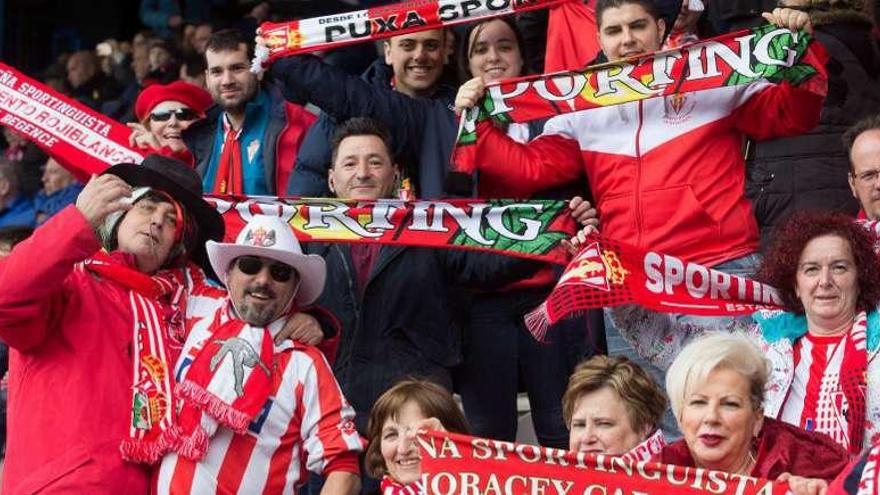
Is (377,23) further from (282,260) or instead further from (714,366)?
(714,366)

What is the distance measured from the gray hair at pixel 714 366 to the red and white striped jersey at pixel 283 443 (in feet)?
4.70

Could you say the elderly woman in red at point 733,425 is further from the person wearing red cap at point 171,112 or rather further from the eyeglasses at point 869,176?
the person wearing red cap at point 171,112

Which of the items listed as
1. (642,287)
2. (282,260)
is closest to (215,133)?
(282,260)

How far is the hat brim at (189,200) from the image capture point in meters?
7.36

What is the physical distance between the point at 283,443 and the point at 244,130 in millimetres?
2687

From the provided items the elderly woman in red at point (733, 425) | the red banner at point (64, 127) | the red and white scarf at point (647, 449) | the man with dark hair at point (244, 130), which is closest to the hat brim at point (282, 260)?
the red and white scarf at point (647, 449)

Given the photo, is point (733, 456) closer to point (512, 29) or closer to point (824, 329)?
point (824, 329)

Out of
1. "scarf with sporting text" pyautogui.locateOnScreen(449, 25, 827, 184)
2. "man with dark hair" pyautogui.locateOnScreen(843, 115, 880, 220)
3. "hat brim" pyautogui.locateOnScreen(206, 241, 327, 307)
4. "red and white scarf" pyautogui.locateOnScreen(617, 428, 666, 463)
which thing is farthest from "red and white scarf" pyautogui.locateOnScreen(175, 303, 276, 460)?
"man with dark hair" pyautogui.locateOnScreen(843, 115, 880, 220)

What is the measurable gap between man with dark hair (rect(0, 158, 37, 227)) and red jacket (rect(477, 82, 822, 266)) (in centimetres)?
569

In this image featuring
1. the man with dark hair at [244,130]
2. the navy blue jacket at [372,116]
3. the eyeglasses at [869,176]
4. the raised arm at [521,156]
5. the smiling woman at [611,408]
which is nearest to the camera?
the smiling woman at [611,408]

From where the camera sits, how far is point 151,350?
23.2 feet

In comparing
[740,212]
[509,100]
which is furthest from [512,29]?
[740,212]

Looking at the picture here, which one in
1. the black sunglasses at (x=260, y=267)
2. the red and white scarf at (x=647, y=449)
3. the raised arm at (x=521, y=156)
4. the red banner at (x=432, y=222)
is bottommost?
the red and white scarf at (x=647, y=449)

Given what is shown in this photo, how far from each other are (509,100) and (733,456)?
2.50 m
